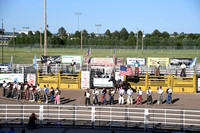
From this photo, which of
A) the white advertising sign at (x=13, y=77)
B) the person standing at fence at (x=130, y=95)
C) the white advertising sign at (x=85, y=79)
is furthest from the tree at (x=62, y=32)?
the person standing at fence at (x=130, y=95)

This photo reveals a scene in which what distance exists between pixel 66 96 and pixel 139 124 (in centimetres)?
946

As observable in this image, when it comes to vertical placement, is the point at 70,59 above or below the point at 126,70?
above

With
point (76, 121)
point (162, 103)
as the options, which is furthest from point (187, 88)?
point (76, 121)

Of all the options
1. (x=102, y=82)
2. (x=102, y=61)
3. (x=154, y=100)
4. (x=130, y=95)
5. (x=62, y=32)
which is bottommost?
(x=154, y=100)

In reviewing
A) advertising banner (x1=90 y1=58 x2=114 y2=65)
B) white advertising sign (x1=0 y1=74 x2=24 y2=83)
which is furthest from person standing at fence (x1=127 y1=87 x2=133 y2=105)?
advertising banner (x1=90 y1=58 x2=114 y2=65)

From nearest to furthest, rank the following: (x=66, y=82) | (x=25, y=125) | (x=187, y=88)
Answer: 1. (x=25, y=125)
2. (x=187, y=88)
3. (x=66, y=82)

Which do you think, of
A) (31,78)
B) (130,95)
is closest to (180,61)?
(130,95)

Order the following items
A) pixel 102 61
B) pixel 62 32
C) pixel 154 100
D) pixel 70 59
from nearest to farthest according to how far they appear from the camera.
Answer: pixel 154 100 → pixel 102 61 → pixel 70 59 → pixel 62 32

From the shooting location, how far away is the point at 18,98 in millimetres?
21266

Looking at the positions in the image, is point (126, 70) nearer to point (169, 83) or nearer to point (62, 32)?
point (169, 83)

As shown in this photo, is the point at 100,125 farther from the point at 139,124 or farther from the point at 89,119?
the point at 139,124

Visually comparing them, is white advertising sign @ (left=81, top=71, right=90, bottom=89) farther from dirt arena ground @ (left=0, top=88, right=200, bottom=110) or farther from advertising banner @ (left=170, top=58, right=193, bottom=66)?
advertising banner @ (left=170, top=58, right=193, bottom=66)

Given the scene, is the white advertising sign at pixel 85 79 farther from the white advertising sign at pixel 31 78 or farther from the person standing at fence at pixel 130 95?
the person standing at fence at pixel 130 95

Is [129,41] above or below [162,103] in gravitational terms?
above
